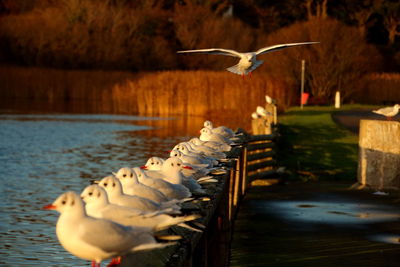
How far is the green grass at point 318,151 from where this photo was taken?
20875 mm

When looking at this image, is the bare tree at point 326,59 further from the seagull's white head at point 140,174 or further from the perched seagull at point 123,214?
Answer: the perched seagull at point 123,214

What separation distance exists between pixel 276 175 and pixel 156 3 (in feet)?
264

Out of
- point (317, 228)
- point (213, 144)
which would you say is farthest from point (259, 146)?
point (213, 144)

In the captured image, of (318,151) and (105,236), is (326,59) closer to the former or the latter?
(318,151)

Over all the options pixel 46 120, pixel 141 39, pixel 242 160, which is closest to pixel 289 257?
pixel 242 160

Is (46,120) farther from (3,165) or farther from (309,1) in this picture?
(309,1)

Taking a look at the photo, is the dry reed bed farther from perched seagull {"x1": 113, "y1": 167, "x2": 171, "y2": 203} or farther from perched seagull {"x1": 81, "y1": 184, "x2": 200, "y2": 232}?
perched seagull {"x1": 81, "y1": 184, "x2": 200, "y2": 232}

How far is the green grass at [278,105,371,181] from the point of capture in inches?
822

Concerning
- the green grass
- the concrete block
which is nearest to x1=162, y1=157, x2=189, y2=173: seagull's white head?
the concrete block

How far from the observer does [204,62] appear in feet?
284

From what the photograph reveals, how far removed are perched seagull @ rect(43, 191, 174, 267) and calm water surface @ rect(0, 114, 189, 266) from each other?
22.0 ft

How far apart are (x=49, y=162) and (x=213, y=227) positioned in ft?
61.7

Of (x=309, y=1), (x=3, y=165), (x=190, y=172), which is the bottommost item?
(x=3, y=165)

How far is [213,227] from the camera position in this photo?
32.6 feet
